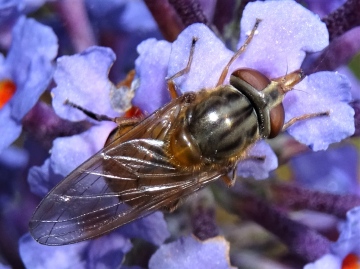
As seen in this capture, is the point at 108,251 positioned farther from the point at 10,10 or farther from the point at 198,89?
the point at 10,10

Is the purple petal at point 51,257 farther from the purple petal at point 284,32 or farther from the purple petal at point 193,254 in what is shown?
the purple petal at point 284,32

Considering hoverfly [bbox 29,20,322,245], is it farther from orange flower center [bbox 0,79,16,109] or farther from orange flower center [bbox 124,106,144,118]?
orange flower center [bbox 0,79,16,109]

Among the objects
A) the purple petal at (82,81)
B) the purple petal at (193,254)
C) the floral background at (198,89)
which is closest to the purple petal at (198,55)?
the floral background at (198,89)

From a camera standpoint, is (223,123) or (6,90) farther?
(6,90)

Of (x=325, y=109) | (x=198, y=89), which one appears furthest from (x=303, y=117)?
(x=198, y=89)

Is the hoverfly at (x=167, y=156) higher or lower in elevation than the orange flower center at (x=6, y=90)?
lower

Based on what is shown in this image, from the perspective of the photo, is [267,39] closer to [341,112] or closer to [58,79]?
[341,112]
